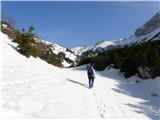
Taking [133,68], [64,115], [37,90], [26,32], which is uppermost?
[26,32]

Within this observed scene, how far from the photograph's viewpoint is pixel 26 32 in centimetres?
3812

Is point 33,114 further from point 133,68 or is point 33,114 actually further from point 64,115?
point 133,68

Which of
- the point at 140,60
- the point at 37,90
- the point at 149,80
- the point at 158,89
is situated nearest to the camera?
the point at 37,90

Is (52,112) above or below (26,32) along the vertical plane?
below

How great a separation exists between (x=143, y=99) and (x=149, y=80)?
540 centimetres

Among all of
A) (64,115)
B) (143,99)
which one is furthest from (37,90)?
(143,99)

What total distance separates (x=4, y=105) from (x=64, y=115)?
7.54ft

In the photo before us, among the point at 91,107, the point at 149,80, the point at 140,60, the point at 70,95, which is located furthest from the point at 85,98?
the point at 140,60

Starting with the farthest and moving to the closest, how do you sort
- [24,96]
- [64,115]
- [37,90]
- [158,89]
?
[158,89]
[37,90]
[24,96]
[64,115]

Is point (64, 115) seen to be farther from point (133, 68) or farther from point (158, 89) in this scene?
point (133, 68)

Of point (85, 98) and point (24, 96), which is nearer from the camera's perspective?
point (24, 96)

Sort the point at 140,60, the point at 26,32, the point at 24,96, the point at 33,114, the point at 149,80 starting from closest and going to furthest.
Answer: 1. the point at 33,114
2. the point at 24,96
3. the point at 149,80
4. the point at 140,60
5. the point at 26,32

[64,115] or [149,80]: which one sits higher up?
[149,80]

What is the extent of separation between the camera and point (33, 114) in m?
10.6
